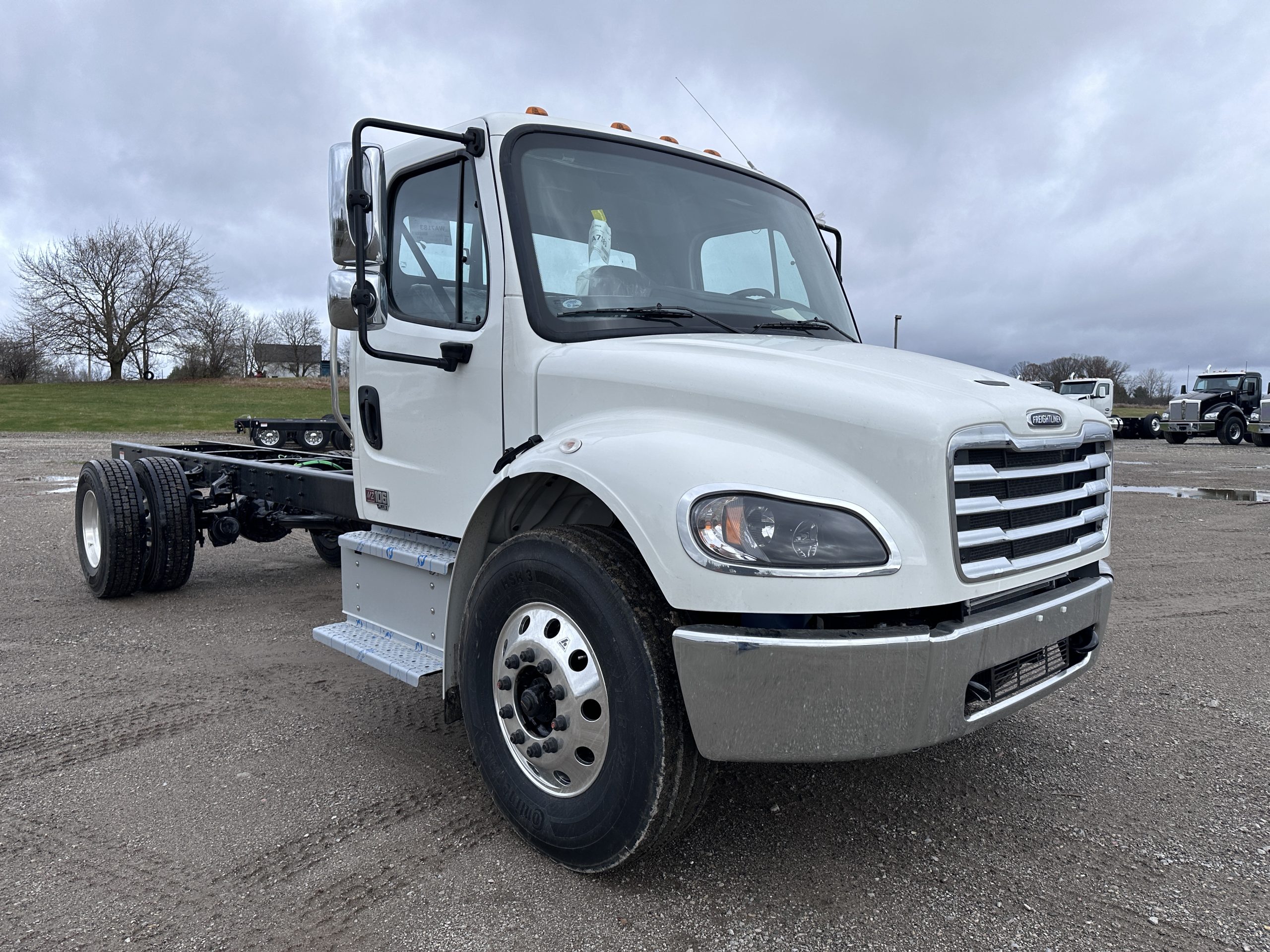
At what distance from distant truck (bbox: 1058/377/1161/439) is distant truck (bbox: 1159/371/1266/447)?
1.87 metres

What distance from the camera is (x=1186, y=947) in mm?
2395

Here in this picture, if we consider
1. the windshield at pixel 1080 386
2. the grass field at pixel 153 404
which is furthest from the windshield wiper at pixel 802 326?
the windshield at pixel 1080 386

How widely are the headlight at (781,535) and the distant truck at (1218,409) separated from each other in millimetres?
33533

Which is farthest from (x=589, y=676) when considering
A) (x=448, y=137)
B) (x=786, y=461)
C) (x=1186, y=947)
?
(x=448, y=137)

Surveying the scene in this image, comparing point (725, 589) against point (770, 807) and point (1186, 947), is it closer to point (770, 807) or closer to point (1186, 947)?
point (770, 807)

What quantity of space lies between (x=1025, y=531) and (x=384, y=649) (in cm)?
242

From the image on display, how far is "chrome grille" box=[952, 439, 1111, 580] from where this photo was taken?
2469 millimetres

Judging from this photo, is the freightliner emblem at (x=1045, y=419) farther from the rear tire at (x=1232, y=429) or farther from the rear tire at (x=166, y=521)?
the rear tire at (x=1232, y=429)

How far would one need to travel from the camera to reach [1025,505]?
267cm

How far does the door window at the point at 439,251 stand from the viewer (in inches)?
131

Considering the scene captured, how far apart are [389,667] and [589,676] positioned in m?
1.12

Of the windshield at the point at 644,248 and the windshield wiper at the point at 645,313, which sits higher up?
the windshield at the point at 644,248

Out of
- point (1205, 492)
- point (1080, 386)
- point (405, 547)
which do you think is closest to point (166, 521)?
point (405, 547)

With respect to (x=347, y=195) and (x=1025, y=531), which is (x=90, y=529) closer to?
(x=347, y=195)
